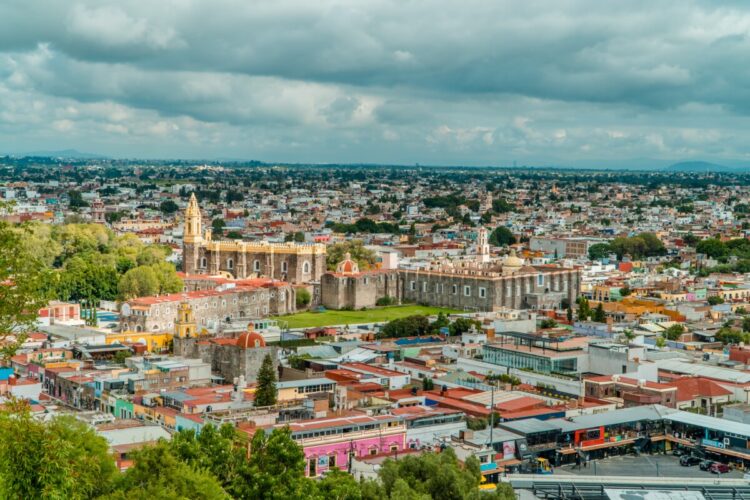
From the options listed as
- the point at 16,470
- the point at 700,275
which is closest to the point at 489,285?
the point at 700,275

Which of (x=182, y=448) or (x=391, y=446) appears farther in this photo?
(x=391, y=446)

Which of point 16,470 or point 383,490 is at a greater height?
point 16,470

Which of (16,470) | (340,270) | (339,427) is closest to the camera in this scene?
(16,470)

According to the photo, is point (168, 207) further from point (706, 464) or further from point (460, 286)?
point (706, 464)

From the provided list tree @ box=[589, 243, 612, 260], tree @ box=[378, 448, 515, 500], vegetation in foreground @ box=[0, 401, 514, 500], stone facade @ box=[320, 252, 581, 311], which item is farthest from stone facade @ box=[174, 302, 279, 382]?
tree @ box=[589, 243, 612, 260]

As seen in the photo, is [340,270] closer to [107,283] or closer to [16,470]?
[107,283]

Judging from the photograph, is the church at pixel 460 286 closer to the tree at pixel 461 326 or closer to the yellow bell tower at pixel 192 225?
the yellow bell tower at pixel 192 225

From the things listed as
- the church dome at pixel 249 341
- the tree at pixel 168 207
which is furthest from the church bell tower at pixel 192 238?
the tree at pixel 168 207
